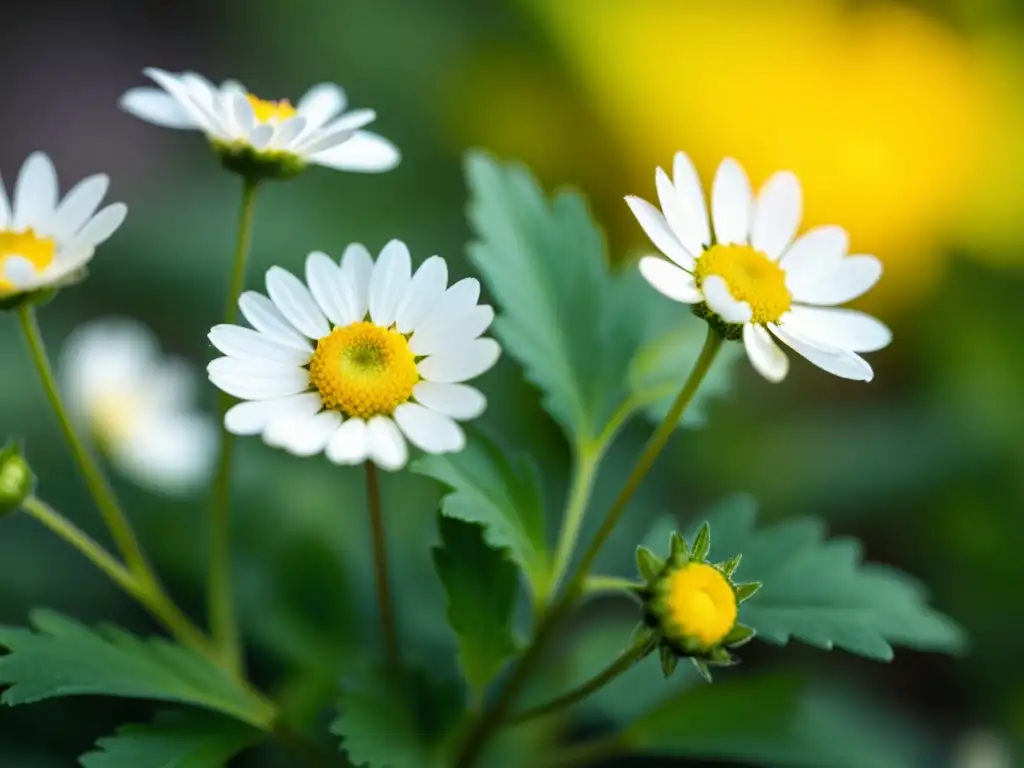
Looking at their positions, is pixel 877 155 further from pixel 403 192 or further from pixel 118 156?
pixel 118 156

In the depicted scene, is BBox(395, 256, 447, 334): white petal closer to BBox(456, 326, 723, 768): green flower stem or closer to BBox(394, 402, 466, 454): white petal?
BBox(394, 402, 466, 454): white petal

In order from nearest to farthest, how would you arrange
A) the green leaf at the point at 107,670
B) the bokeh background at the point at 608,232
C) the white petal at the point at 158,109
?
1. the green leaf at the point at 107,670
2. the white petal at the point at 158,109
3. the bokeh background at the point at 608,232

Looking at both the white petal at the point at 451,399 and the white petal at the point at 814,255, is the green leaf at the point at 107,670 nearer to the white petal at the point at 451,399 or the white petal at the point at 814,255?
the white petal at the point at 451,399

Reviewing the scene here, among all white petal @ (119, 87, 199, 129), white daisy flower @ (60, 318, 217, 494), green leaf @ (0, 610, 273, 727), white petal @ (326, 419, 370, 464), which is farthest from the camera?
white daisy flower @ (60, 318, 217, 494)

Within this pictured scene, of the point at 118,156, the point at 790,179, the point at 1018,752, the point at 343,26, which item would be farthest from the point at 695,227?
the point at 118,156

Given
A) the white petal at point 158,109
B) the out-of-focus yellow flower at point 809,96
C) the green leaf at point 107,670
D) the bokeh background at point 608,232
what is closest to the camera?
the green leaf at point 107,670

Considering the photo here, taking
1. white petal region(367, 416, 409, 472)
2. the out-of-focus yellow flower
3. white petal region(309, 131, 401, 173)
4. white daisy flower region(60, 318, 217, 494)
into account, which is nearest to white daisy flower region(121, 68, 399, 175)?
white petal region(309, 131, 401, 173)

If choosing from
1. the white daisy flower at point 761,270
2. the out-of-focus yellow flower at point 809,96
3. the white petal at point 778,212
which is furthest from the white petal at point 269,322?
the out-of-focus yellow flower at point 809,96

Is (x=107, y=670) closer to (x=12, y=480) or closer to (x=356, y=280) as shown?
(x=12, y=480)
